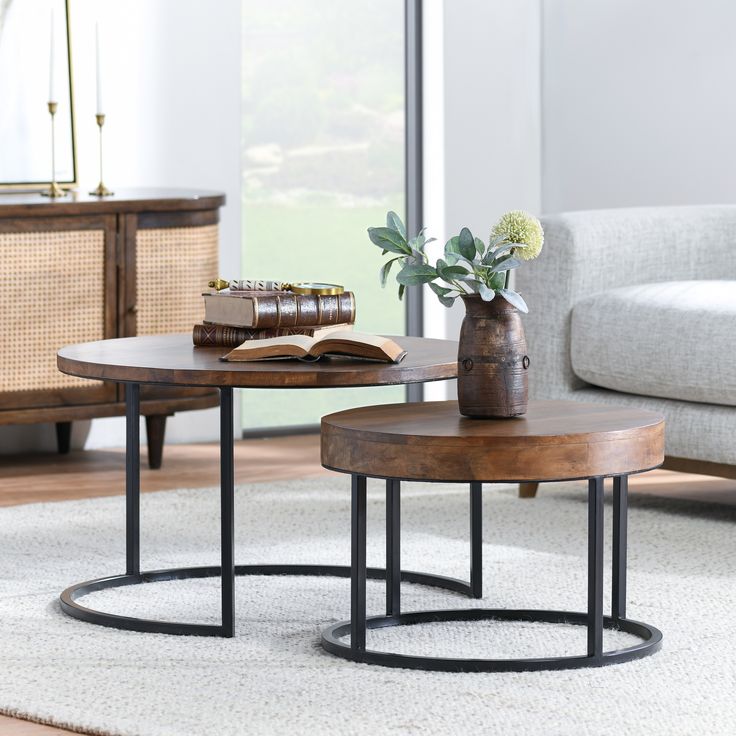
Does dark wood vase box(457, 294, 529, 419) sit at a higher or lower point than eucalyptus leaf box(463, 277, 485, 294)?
lower

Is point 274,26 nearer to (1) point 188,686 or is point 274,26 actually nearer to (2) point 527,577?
(2) point 527,577

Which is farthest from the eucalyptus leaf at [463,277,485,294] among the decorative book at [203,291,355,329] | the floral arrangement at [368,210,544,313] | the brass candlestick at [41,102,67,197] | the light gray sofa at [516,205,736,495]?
the brass candlestick at [41,102,67,197]

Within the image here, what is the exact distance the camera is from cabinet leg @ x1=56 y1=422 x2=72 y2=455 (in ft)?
14.5

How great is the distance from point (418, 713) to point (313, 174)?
3.08 meters

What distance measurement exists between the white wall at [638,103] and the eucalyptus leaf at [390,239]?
8.51ft

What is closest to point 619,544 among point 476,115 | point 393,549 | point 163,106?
point 393,549

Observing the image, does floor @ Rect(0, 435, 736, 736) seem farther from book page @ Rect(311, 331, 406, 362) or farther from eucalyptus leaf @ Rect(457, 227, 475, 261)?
eucalyptus leaf @ Rect(457, 227, 475, 261)

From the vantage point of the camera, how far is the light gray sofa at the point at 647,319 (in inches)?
132

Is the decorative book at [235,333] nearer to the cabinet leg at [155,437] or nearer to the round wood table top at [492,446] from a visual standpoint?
the round wood table top at [492,446]

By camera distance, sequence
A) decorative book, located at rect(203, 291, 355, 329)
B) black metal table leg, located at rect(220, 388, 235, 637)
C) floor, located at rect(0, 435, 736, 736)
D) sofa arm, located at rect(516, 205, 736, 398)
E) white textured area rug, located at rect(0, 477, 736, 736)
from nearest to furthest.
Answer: white textured area rug, located at rect(0, 477, 736, 736)
black metal table leg, located at rect(220, 388, 235, 637)
decorative book, located at rect(203, 291, 355, 329)
sofa arm, located at rect(516, 205, 736, 398)
floor, located at rect(0, 435, 736, 736)

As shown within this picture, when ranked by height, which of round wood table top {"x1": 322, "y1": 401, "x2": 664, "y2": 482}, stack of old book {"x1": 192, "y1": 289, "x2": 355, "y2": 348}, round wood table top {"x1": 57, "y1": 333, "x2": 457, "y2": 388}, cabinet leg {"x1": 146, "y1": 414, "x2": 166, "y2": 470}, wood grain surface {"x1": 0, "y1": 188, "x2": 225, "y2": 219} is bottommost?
cabinet leg {"x1": 146, "y1": 414, "x2": 166, "y2": 470}

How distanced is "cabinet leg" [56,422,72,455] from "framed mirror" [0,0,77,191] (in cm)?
66

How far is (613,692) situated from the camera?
6.94 ft

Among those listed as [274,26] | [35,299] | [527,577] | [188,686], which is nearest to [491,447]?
[188,686]
